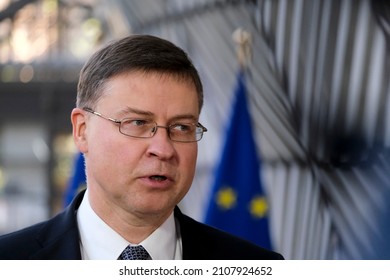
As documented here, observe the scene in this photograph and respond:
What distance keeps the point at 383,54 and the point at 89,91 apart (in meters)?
1.80

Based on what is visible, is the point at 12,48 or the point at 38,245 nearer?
the point at 38,245

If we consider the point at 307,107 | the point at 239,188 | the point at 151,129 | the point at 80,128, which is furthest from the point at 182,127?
the point at 307,107

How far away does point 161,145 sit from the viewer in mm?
1386

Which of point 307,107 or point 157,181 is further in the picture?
point 307,107

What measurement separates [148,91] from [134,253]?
29 cm

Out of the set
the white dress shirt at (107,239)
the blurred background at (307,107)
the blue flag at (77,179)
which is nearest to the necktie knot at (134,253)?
the white dress shirt at (107,239)

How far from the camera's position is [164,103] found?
1403 mm

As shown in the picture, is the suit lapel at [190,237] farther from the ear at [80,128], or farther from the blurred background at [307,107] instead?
the blurred background at [307,107]

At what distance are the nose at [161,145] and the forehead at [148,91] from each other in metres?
0.04

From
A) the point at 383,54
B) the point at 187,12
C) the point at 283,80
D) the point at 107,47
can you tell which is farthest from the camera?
the point at 187,12

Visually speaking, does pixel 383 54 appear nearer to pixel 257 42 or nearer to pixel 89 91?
pixel 257 42

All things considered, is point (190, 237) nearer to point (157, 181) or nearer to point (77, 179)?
A: point (157, 181)
